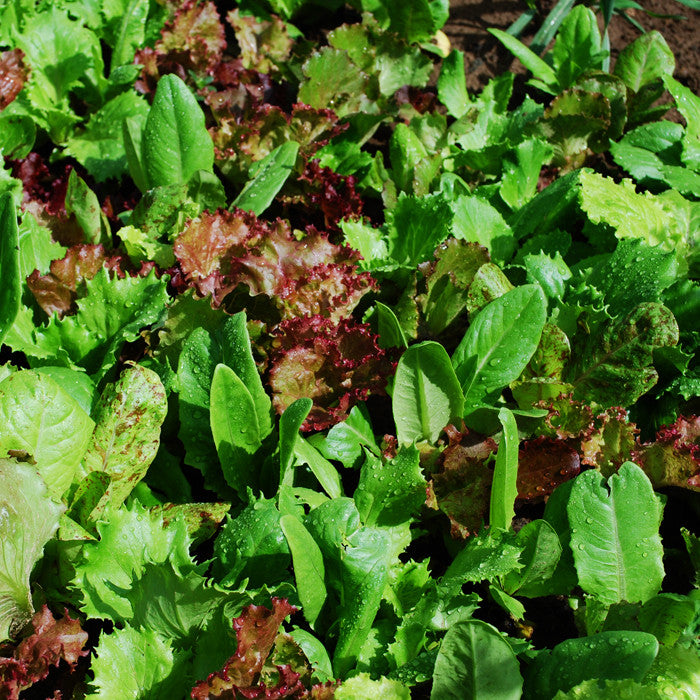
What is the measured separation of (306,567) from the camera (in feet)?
4.93

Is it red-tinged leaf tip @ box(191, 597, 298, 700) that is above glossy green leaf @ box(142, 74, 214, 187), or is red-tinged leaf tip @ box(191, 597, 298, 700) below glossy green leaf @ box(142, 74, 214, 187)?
below

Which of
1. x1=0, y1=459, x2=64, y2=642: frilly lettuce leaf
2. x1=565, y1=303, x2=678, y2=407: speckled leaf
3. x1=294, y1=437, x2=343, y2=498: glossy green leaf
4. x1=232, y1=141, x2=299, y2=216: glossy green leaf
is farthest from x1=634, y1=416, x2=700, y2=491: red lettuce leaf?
x1=0, y1=459, x2=64, y2=642: frilly lettuce leaf

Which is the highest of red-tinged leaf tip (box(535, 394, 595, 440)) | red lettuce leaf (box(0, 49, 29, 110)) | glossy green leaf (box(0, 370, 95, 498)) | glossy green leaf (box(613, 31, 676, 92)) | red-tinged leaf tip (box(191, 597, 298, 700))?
glossy green leaf (box(613, 31, 676, 92))

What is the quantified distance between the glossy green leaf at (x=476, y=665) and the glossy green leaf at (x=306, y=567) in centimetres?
30

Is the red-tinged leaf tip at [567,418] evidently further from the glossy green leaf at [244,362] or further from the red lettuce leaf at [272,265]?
the glossy green leaf at [244,362]

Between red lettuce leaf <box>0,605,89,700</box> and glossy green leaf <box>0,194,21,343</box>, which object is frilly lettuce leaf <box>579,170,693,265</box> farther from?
red lettuce leaf <box>0,605,89,700</box>

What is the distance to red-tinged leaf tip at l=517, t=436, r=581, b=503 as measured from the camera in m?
1.81

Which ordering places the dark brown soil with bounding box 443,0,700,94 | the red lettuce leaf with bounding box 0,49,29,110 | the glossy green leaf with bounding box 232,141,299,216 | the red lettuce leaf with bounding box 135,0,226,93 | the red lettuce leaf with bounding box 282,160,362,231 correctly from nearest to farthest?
the glossy green leaf with bounding box 232,141,299,216 < the red lettuce leaf with bounding box 282,160,362,231 < the red lettuce leaf with bounding box 0,49,29,110 < the red lettuce leaf with bounding box 135,0,226,93 < the dark brown soil with bounding box 443,0,700,94

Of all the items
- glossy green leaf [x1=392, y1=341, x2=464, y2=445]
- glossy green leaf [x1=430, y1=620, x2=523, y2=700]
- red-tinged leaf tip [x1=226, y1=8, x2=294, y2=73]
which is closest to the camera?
glossy green leaf [x1=430, y1=620, x2=523, y2=700]

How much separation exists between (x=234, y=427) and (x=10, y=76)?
1.58 meters

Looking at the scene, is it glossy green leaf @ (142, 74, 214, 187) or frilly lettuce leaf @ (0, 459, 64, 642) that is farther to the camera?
glossy green leaf @ (142, 74, 214, 187)

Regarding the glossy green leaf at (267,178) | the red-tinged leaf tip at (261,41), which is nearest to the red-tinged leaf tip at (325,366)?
the glossy green leaf at (267,178)

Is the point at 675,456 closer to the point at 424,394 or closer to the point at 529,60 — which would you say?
the point at 424,394

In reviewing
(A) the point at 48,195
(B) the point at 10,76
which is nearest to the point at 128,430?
(A) the point at 48,195
